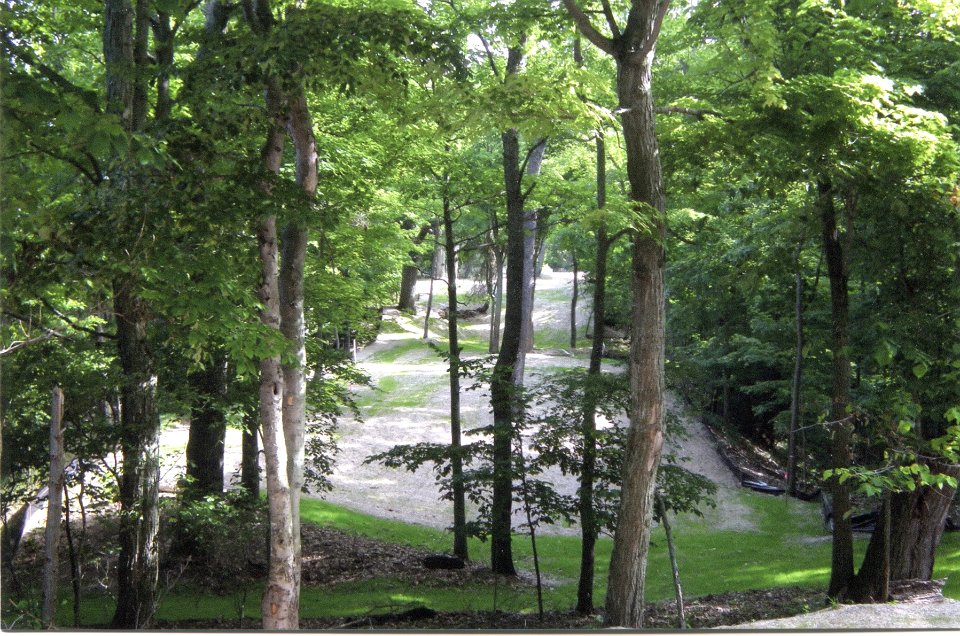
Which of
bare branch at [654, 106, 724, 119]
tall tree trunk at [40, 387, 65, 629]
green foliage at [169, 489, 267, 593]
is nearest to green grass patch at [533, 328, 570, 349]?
green foliage at [169, 489, 267, 593]

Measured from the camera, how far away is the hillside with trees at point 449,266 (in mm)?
4168

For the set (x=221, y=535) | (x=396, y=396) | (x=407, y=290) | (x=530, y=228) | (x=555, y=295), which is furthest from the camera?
(x=555, y=295)

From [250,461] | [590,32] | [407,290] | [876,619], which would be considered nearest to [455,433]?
[250,461]

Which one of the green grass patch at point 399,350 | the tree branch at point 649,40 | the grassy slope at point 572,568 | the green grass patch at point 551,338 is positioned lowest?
the grassy slope at point 572,568

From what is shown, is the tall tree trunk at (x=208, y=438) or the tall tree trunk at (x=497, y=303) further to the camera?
the tall tree trunk at (x=497, y=303)

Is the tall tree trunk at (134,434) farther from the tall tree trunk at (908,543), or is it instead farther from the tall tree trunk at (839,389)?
the tall tree trunk at (908,543)

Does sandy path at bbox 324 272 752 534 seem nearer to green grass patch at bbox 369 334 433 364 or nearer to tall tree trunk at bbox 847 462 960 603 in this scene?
green grass patch at bbox 369 334 433 364

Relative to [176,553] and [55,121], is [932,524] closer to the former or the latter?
[176,553]

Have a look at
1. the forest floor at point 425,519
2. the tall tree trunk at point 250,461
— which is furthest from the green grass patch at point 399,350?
the tall tree trunk at point 250,461

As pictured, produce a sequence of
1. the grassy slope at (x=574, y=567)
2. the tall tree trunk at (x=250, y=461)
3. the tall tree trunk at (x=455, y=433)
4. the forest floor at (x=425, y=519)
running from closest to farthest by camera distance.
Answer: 1. the forest floor at (x=425, y=519)
2. the grassy slope at (x=574, y=567)
3. the tall tree trunk at (x=455, y=433)
4. the tall tree trunk at (x=250, y=461)

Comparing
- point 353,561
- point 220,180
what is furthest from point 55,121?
point 353,561

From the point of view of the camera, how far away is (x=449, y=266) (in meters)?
9.23

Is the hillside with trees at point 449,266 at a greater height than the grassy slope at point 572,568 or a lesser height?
greater

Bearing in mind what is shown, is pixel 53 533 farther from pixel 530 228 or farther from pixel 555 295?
pixel 555 295
